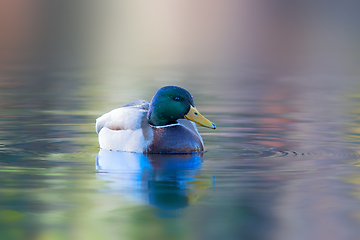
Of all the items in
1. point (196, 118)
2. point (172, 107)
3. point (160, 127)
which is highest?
point (172, 107)

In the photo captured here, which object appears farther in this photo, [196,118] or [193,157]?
[196,118]

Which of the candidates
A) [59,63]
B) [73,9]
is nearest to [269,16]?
[73,9]

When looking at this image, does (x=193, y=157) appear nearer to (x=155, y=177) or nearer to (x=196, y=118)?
(x=196, y=118)

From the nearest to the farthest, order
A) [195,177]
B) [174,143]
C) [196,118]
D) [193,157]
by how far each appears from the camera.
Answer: [195,177]
[193,157]
[174,143]
[196,118]

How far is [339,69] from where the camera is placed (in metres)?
19.8

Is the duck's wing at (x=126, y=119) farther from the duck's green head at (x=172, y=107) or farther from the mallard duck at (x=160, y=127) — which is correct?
the duck's green head at (x=172, y=107)

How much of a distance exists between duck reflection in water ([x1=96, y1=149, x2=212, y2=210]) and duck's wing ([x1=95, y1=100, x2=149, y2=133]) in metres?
0.35

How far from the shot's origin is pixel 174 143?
8508 millimetres

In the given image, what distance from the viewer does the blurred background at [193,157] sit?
557 centimetres

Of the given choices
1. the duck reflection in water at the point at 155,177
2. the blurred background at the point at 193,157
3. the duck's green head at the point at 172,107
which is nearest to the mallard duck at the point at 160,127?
the duck's green head at the point at 172,107

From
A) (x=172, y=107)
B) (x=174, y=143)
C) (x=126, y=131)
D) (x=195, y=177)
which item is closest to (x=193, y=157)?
(x=174, y=143)

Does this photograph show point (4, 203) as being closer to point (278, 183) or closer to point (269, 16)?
point (278, 183)

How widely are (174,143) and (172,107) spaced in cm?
46

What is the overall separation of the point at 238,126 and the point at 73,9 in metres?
38.9
